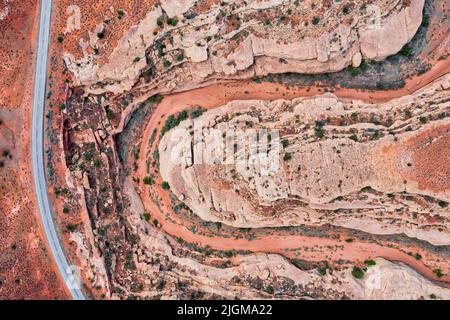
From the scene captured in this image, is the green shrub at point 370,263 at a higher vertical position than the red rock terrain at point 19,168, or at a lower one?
lower

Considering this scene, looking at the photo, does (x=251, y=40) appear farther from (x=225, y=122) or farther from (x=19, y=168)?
(x=19, y=168)

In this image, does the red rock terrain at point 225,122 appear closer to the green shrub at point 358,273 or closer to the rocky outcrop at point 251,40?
the rocky outcrop at point 251,40

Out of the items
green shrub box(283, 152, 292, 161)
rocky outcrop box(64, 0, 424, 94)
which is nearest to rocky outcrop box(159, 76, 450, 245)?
A: green shrub box(283, 152, 292, 161)

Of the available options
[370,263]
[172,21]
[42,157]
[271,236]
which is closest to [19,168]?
[42,157]

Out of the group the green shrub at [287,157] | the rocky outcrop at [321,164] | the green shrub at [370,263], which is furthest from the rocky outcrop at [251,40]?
the green shrub at [370,263]

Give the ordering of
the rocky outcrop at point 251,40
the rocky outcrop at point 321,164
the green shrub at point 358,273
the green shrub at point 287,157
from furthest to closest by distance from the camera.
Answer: the green shrub at point 358,273, the rocky outcrop at point 251,40, the green shrub at point 287,157, the rocky outcrop at point 321,164

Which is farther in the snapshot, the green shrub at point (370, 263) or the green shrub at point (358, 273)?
the green shrub at point (370, 263)

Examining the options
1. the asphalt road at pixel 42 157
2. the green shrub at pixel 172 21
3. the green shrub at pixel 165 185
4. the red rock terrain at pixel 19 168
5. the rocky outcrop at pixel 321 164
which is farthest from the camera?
the green shrub at pixel 165 185

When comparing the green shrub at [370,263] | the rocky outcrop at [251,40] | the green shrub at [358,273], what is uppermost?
the rocky outcrop at [251,40]
